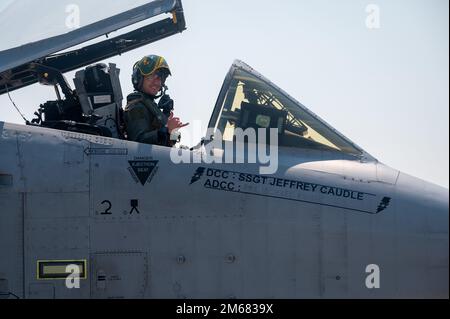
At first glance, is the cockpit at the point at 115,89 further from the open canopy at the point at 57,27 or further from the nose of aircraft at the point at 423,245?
the nose of aircraft at the point at 423,245

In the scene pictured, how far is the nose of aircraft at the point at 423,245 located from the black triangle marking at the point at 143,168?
2.91 meters

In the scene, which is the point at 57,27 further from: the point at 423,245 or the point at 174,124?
the point at 423,245

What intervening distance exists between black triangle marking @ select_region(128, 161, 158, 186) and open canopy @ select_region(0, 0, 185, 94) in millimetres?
2143

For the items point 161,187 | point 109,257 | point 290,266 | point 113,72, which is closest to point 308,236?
point 290,266

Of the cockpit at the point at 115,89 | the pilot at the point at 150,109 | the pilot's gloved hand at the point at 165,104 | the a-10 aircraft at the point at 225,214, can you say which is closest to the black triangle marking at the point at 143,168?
the a-10 aircraft at the point at 225,214

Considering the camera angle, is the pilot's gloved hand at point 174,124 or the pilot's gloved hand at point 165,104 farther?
the pilot's gloved hand at point 165,104

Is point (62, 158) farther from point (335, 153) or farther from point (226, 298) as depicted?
point (335, 153)

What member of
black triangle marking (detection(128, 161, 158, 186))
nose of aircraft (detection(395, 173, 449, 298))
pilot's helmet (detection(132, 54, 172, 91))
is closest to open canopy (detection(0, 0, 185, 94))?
pilot's helmet (detection(132, 54, 172, 91))

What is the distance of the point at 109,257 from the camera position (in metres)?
8.41

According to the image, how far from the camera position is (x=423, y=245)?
→ 7.77 meters

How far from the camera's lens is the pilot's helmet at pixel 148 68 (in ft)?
31.3

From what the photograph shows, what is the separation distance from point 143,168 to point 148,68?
1723 millimetres
